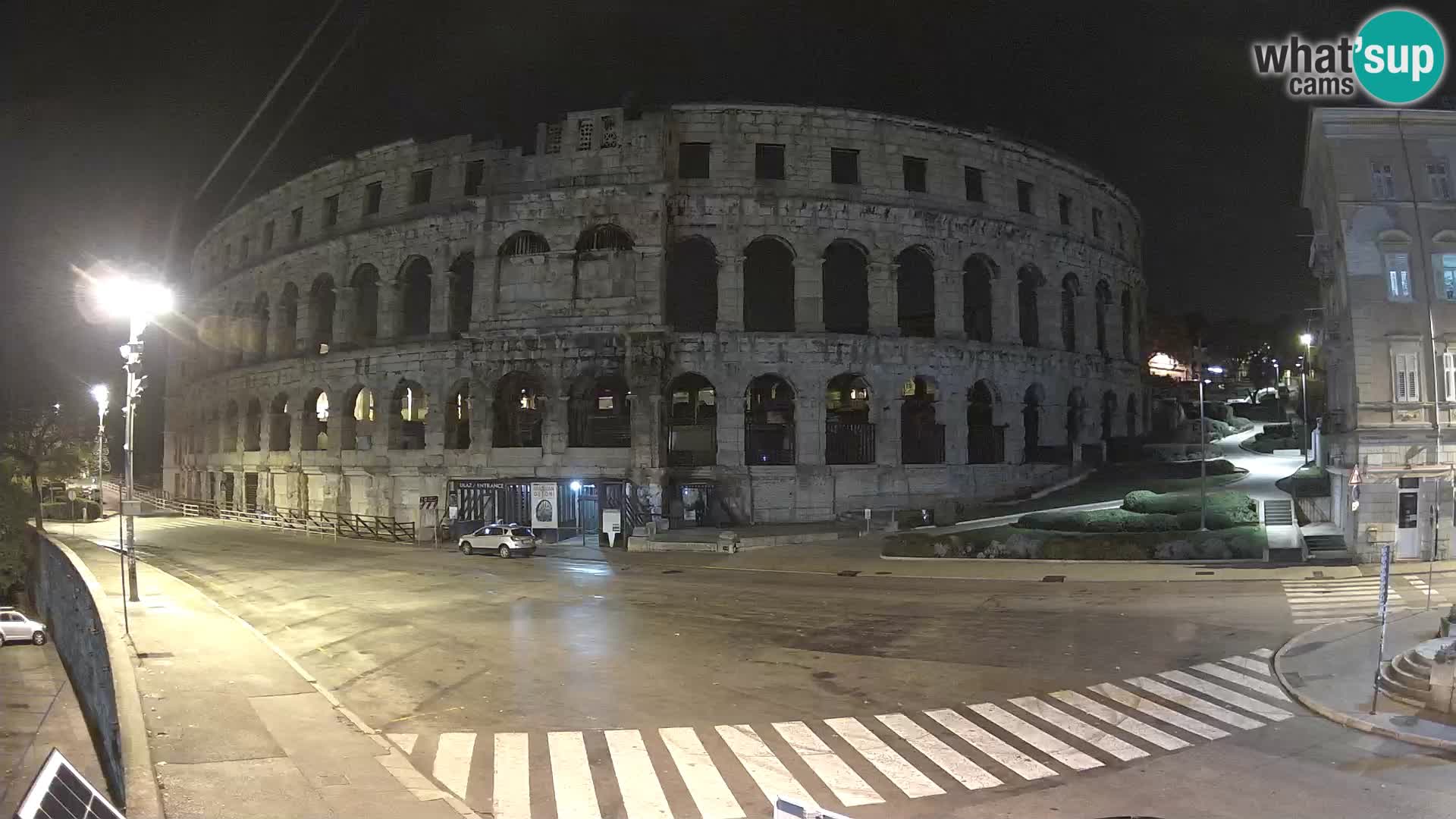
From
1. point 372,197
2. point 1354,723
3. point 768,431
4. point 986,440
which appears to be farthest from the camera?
point 372,197

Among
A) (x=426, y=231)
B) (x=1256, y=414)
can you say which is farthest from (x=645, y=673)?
(x=1256, y=414)

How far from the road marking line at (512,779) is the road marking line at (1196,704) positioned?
10.8 metres

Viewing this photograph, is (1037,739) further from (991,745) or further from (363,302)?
(363,302)

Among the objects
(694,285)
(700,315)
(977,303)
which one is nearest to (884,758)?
(700,315)

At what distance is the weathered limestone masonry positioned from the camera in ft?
141

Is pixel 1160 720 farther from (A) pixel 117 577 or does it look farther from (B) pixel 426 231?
(B) pixel 426 231

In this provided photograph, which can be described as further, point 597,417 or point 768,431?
point 597,417

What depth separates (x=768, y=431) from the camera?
153ft

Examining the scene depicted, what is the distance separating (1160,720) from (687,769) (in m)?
7.75

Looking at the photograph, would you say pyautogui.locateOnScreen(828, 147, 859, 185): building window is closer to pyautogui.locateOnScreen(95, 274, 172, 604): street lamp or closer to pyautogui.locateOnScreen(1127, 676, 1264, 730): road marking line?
pyautogui.locateOnScreen(95, 274, 172, 604): street lamp

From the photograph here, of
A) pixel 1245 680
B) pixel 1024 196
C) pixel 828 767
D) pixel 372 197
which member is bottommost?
pixel 1245 680

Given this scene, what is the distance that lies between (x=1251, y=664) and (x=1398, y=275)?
71.6ft

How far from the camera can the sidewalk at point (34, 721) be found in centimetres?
2062

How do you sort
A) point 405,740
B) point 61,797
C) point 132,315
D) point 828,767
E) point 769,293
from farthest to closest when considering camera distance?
point 769,293 → point 132,315 → point 405,740 → point 828,767 → point 61,797
